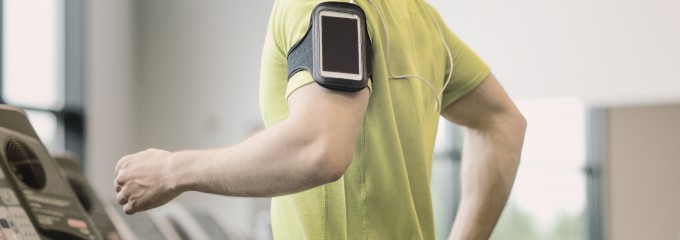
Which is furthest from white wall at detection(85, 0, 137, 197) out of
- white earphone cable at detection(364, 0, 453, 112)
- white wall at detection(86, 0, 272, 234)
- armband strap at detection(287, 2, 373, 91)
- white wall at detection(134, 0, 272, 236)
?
armband strap at detection(287, 2, 373, 91)

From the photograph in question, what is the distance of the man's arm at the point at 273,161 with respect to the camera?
105cm

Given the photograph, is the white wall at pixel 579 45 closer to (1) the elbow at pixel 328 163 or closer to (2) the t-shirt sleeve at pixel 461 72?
(2) the t-shirt sleeve at pixel 461 72

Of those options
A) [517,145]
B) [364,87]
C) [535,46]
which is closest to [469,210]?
[517,145]

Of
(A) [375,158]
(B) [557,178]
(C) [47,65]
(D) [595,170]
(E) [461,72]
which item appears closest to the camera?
(A) [375,158]

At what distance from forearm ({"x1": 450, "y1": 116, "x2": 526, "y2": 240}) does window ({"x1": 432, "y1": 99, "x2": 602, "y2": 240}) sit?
15.5ft

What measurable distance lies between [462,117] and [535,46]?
4.92 m

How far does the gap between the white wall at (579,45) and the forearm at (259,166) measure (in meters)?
4.97

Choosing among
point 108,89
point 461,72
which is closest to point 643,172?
point 108,89

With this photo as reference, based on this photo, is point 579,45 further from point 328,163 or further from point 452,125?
point 328,163

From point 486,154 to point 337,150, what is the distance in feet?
1.85

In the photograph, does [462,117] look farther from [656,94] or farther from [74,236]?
[656,94]

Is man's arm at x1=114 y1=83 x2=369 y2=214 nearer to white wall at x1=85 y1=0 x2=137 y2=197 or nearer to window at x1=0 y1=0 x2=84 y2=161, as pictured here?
window at x1=0 y1=0 x2=84 y2=161

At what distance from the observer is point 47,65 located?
24.4ft

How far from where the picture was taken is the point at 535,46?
634 centimetres
